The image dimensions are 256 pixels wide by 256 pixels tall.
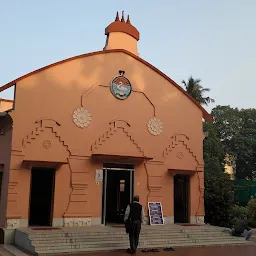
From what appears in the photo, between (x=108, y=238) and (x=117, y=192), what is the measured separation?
14.9 feet

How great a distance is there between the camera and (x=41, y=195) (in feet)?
41.1

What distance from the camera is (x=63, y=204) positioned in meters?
12.2

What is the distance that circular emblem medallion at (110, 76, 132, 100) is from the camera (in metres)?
13.9

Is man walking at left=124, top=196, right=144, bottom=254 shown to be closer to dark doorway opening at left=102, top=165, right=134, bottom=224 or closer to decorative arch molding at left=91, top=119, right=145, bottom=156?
dark doorway opening at left=102, top=165, right=134, bottom=224

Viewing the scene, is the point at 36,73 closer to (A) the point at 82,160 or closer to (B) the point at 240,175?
(A) the point at 82,160

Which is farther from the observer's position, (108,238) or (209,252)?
(108,238)

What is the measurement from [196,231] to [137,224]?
3789 mm

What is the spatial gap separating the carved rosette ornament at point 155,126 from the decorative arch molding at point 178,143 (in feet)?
2.37

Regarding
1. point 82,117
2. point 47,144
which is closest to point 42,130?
point 47,144

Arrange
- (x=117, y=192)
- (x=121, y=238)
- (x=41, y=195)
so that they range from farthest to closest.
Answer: (x=117, y=192) < (x=41, y=195) < (x=121, y=238)

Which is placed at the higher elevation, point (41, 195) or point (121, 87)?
point (121, 87)

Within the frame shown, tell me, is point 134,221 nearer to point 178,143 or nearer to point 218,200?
point 178,143

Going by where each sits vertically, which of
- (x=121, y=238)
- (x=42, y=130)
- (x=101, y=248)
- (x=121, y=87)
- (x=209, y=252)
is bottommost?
(x=209, y=252)

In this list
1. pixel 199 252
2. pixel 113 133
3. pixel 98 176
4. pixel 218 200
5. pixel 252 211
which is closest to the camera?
pixel 199 252
